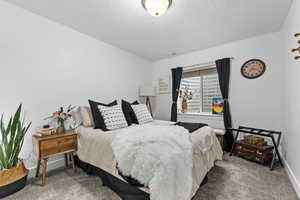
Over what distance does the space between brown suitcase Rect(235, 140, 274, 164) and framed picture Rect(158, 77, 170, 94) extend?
2.28 m

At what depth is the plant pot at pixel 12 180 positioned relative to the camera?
1609mm

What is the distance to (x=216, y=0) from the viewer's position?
183cm

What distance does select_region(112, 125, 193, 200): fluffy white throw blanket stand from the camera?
3.72ft

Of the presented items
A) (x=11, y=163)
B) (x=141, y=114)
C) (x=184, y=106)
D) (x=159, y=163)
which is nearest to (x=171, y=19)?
(x=141, y=114)

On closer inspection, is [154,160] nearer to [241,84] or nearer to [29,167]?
[29,167]

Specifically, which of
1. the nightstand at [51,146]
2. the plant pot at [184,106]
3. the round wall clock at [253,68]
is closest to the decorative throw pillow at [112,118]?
the nightstand at [51,146]

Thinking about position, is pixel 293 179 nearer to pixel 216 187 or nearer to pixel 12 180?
pixel 216 187

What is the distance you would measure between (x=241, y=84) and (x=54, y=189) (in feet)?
12.4

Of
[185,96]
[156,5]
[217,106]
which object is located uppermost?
[156,5]

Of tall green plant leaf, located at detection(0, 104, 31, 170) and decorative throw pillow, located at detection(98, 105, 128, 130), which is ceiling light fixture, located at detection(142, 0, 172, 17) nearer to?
decorative throw pillow, located at detection(98, 105, 128, 130)

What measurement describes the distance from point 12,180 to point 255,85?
425 centimetres

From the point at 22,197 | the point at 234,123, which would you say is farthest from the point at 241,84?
the point at 22,197

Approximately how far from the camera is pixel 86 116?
2.40 metres

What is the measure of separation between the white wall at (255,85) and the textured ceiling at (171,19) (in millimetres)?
208
